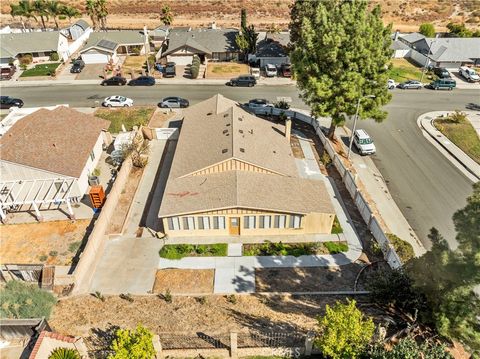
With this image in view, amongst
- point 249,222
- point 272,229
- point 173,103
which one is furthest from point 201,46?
point 272,229

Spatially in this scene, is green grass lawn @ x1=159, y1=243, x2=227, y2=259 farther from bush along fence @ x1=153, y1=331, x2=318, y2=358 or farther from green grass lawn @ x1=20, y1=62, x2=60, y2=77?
green grass lawn @ x1=20, y1=62, x2=60, y2=77

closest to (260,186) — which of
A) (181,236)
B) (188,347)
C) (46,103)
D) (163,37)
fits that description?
(181,236)

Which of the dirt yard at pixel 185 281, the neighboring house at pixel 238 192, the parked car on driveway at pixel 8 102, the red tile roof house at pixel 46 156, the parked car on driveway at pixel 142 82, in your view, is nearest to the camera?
the dirt yard at pixel 185 281

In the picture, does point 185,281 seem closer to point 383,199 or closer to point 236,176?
point 236,176

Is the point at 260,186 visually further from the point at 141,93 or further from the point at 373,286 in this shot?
the point at 141,93

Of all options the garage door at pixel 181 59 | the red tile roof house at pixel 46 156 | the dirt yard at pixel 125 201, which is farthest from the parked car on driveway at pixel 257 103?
the garage door at pixel 181 59

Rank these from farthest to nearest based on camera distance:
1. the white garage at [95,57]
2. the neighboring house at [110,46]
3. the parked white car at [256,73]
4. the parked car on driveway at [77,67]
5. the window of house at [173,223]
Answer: the white garage at [95,57] < the neighboring house at [110,46] < the parked car on driveway at [77,67] < the parked white car at [256,73] < the window of house at [173,223]

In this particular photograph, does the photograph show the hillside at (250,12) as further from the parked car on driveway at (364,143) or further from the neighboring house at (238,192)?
the neighboring house at (238,192)
